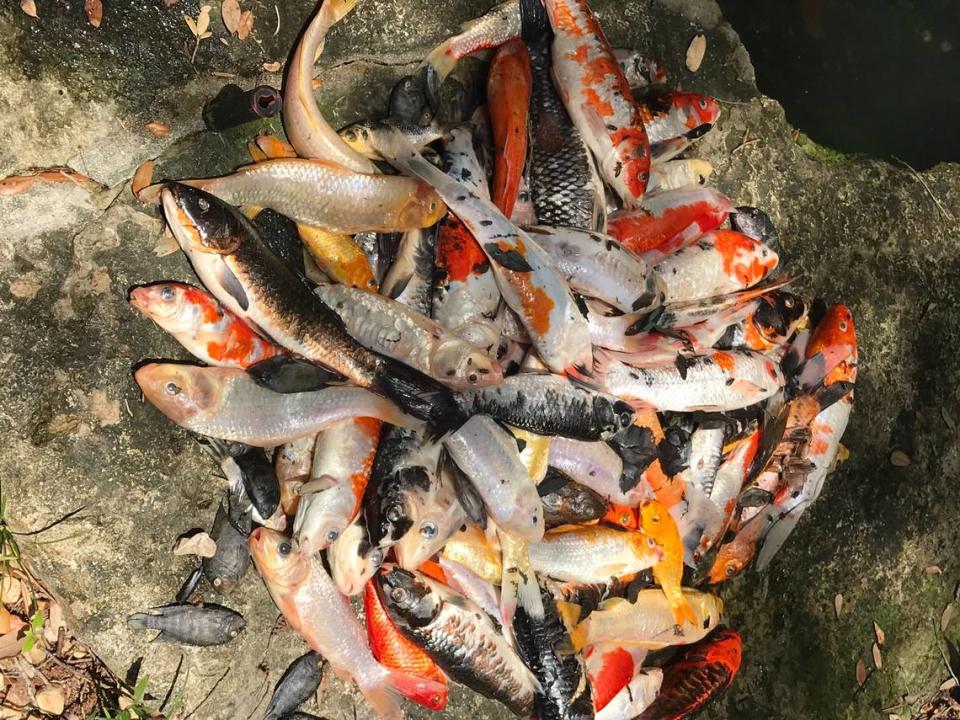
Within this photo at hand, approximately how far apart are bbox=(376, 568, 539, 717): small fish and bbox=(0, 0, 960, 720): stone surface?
38 cm

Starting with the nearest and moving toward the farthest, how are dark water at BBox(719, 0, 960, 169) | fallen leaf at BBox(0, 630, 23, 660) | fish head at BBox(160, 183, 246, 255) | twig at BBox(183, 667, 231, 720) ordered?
fish head at BBox(160, 183, 246, 255) → twig at BBox(183, 667, 231, 720) → fallen leaf at BBox(0, 630, 23, 660) → dark water at BBox(719, 0, 960, 169)

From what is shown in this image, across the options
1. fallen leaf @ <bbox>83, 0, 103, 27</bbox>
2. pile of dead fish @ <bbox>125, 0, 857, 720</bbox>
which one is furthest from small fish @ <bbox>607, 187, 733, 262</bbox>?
fallen leaf @ <bbox>83, 0, 103, 27</bbox>

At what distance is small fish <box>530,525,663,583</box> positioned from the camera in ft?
11.3

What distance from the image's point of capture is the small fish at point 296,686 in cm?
335

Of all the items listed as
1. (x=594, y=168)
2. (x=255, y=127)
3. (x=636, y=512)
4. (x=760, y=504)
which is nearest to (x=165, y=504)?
(x=255, y=127)

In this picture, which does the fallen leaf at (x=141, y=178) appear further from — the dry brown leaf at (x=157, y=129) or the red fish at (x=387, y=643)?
the red fish at (x=387, y=643)

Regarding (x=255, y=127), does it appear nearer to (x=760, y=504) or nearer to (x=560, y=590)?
(x=560, y=590)

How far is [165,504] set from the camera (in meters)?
3.14

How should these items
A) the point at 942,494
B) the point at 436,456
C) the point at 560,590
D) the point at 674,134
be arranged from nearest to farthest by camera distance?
the point at 436,456 < the point at 560,590 < the point at 674,134 < the point at 942,494

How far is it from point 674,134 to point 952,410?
2.32 m

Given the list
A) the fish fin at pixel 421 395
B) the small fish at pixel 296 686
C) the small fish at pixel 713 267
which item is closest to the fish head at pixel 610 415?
the fish fin at pixel 421 395

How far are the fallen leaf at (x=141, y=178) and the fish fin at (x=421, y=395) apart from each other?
47.7 inches

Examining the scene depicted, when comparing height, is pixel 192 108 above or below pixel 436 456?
above

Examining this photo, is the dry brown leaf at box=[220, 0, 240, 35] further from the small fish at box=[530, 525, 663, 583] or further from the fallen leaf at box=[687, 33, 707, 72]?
the small fish at box=[530, 525, 663, 583]
